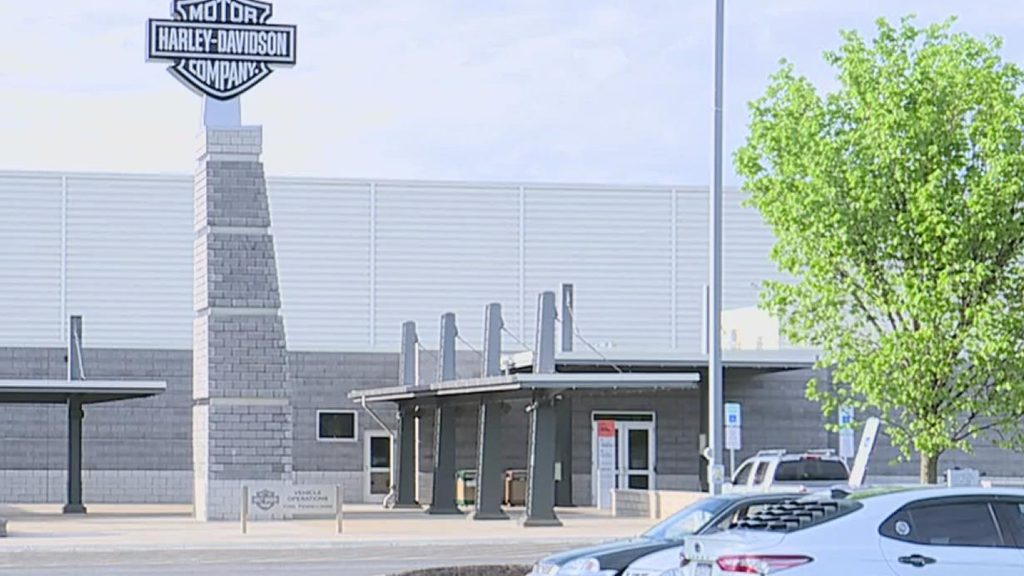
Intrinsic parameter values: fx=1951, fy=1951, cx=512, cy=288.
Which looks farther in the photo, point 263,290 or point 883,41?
point 263,290

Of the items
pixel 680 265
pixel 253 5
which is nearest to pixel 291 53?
pixel 253 5

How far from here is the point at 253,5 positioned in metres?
41.9

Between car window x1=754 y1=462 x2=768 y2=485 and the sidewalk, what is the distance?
8.49 feet

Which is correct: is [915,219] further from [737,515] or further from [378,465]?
[378,465]

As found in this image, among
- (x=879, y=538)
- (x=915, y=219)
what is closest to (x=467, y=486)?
(x=915, y=219)

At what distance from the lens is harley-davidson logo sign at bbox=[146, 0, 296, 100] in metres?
41.2

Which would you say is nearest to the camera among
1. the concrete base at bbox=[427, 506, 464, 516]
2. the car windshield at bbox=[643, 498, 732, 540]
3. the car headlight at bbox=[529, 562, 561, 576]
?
the car windshield at bbox=[643, 498, 732, 540]

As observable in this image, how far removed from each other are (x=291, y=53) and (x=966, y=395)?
19.3m

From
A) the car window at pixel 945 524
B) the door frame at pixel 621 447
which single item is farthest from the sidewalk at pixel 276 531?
the car window at pixel 945 524

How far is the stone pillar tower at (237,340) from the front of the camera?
39844 mm

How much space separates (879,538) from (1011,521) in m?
1.23

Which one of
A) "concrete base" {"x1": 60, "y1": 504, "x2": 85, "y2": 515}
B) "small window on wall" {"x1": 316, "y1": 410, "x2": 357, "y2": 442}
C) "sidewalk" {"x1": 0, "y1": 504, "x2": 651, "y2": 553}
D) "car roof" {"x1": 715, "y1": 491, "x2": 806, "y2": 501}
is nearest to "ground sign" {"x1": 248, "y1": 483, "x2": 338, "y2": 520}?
"sidewalk" {"x1": 0, "y1": 504, "x2": 651, "y2": 553}

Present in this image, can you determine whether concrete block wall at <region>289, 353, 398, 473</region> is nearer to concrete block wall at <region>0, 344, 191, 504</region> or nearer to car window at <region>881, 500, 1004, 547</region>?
concrete block wall at <region>0, 344, 191, 504</region>

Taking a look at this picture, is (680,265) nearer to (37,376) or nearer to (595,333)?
(595,333)
